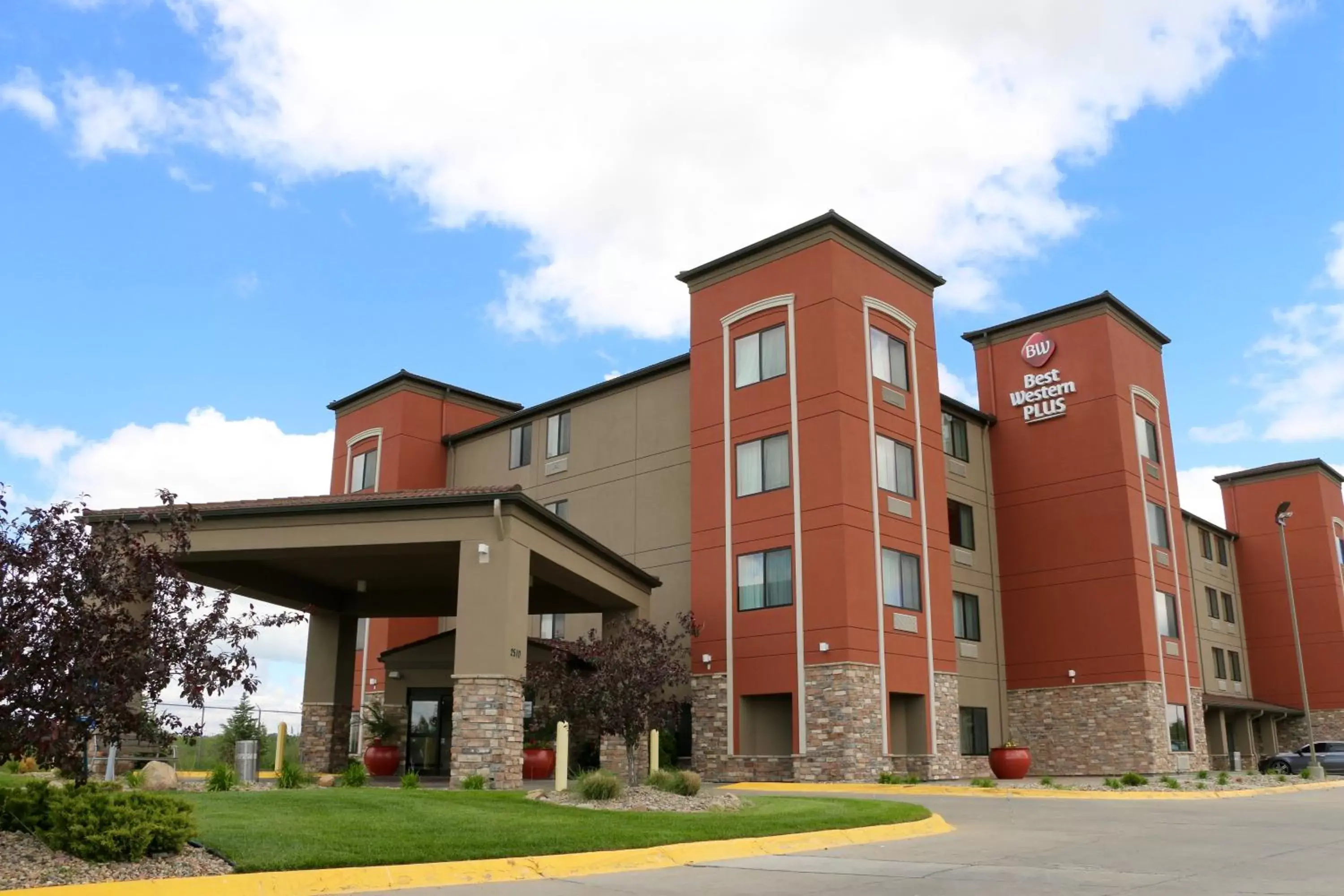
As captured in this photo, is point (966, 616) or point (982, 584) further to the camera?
point (982, 584)

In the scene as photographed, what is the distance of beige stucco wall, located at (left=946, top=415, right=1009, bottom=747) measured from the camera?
122 feet

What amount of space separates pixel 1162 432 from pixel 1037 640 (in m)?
8.93

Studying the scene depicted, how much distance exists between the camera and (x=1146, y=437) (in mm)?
39438

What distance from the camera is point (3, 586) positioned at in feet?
33.6

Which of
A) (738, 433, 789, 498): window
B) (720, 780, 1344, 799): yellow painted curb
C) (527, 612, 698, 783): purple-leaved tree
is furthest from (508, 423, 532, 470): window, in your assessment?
(527, 612, 698, 783): purple-leaved tree

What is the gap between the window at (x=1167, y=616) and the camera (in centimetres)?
3738

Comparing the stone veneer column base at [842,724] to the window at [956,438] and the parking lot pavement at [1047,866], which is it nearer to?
the parking lot pavement at [1047,866]

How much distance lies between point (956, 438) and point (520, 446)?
1520 centimetres

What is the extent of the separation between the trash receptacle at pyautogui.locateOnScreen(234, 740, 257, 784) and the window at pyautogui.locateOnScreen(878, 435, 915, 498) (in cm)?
1725

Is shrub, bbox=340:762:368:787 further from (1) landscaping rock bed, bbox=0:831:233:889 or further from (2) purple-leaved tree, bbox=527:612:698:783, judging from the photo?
(1) landscaping rock bed, bbox=0:831:233:889

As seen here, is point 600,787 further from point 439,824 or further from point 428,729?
point 428,729

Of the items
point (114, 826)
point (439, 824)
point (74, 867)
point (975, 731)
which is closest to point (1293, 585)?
point (975, 731)

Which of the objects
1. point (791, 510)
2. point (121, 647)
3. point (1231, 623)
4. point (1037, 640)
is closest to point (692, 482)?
point (791, 510)

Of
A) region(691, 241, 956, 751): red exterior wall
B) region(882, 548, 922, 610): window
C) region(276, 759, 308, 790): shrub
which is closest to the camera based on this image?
region(276, 759, 308, 790): shrub
